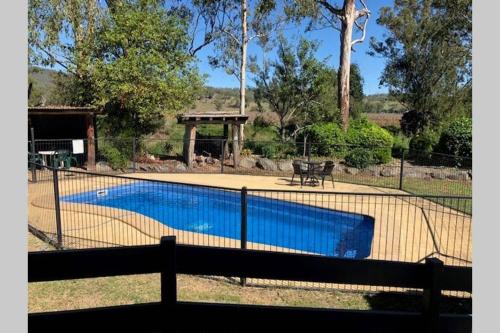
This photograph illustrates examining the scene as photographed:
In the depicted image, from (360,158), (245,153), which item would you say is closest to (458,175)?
(360,158)

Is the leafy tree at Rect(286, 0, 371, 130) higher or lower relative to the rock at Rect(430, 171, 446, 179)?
higher

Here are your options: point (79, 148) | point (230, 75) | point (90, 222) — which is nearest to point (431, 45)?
point (230, 75)

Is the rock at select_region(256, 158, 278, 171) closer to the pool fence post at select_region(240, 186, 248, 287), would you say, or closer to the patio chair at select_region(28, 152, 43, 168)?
the patio chair at select_region(28, 152, 43, 168)

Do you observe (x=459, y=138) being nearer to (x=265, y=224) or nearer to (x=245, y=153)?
(x=245, y=153)

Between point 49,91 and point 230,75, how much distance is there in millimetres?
14725

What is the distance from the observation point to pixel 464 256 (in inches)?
283

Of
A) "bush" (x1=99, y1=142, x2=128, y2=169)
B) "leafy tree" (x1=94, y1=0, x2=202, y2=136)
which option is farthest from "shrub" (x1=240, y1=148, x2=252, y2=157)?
"bush" (x1=99, y1=142, x2=128, y2=169)

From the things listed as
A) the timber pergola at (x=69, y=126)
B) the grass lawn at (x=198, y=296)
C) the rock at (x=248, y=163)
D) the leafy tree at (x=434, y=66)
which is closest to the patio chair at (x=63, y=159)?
the timber pergola at (x=69, y=126)

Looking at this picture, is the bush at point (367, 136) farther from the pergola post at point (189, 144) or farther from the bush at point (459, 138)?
the pergola post at point (189, 144)

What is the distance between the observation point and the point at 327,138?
20.8 metres

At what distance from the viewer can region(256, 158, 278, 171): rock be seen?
725 inches

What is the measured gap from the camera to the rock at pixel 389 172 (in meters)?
16.6

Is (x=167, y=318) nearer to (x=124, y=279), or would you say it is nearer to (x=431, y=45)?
(x=124, y=279)

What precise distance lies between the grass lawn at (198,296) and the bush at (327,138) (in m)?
14.9
